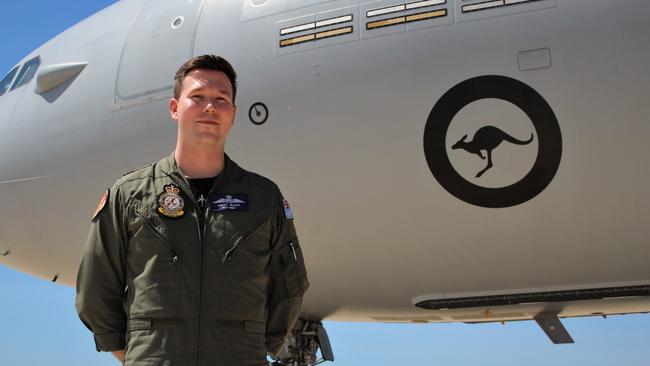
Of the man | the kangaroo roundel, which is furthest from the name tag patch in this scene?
the kangaroo roundel

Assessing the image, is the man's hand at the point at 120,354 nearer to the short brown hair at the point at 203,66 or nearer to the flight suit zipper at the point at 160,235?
the flight suit zipper at the point at 160,235

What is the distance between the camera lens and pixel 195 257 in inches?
85.3

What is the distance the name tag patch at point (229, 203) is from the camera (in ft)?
7.32

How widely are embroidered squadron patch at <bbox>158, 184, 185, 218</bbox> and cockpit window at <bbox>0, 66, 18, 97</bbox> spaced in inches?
266

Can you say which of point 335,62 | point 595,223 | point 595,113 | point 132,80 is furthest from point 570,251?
point 132,80

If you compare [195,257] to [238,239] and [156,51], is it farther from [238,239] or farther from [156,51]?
[156,51]

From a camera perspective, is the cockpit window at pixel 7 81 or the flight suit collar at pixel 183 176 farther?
Answer: the cockpit window at pixel 7 81

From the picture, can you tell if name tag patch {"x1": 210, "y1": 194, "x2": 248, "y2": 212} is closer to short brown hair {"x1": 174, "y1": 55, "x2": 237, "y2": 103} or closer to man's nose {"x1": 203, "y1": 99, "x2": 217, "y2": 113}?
man's nose {"x1": 203, "y1": 99, "x2": 217, "y2": 113}

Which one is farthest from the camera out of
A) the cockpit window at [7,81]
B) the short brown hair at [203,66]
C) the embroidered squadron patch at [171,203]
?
the cockpit window at [7,81]

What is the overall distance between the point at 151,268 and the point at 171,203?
0.22 meters

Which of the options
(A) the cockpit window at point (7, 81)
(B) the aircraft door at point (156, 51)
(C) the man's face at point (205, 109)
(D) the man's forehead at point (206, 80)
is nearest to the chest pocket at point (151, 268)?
(C) the man's face at point (205, 109)

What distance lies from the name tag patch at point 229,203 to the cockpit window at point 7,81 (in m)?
6.84

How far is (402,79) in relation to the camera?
533 cm

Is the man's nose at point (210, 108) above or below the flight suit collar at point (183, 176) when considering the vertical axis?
above
